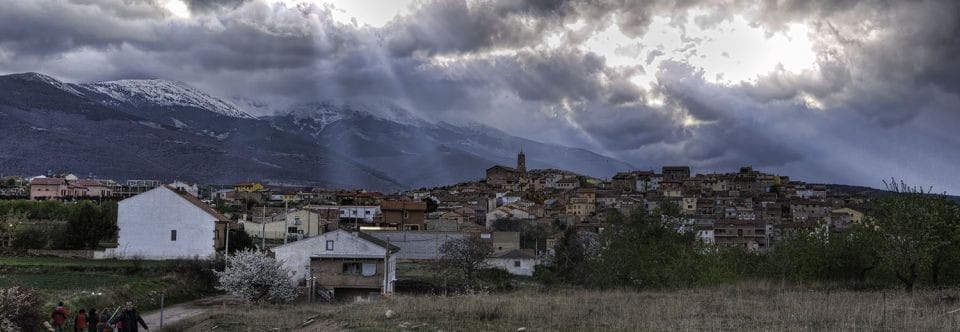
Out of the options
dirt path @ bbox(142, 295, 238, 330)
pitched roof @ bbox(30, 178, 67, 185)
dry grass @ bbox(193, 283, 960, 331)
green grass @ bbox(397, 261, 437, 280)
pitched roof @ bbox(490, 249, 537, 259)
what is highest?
pitched roof @ bbox(30, 178, 67, 185)

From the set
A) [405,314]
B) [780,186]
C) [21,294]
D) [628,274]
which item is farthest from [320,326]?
[780,186]

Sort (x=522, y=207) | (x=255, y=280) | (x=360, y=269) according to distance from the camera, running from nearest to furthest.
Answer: (x=255, y=280) < (x=360, y=269) < (x=522, y=207)

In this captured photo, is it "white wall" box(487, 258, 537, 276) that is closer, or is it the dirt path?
the dirt path

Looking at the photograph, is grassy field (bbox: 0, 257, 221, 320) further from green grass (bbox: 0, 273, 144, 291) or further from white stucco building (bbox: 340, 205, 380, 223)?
white stucco building (bbox: 340, 205, 380, 223)

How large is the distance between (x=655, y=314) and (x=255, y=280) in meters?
26.8

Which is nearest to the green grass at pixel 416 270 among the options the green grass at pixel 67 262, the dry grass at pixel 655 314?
the green grass at pixel 67 262

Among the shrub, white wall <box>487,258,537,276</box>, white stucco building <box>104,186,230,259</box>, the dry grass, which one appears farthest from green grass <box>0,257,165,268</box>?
the dry grass

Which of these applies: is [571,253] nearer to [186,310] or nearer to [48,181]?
[186,310]

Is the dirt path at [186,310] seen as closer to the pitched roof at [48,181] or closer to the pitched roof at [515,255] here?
the pitched roof at [515,255]

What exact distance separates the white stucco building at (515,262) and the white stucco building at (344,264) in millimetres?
21630

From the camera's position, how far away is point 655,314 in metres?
22.1

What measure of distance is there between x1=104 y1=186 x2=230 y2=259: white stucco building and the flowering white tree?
2002cm

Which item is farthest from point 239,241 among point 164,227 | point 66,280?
point 66,280

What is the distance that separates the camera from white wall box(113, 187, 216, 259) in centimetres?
6212
